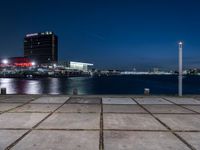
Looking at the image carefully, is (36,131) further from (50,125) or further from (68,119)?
(68,119)

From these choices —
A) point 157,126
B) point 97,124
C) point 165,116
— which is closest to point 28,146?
point 97,124

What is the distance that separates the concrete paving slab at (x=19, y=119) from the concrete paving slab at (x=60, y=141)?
121 cm

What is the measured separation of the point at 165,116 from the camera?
9539 mm

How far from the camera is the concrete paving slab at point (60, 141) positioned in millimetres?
5621

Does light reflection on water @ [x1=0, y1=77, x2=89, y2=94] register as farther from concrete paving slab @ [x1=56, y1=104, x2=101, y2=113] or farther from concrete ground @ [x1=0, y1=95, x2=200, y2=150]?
concrete ground @ [x1=0, y1=95, x2=200, y2=150]

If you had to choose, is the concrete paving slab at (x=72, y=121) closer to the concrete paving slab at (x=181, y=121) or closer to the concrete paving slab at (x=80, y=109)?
the concrete paving slab at (x=80, y=109)

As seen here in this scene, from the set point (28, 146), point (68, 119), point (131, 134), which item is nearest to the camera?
point (28, 146)

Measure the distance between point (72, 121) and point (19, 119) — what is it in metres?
2.34

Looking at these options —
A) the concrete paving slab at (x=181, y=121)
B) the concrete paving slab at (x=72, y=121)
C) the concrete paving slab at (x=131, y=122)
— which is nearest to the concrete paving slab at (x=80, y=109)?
the concrete paving slab at (x=72, y=121)

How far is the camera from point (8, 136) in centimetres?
652

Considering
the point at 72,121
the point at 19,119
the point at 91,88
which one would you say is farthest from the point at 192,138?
the point at 91,88

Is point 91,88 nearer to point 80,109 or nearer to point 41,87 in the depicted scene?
point 41,87

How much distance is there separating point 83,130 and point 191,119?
4.97m

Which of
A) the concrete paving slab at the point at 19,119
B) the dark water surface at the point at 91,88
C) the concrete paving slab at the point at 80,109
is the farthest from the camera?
the dark water surface at the point at 91,88
